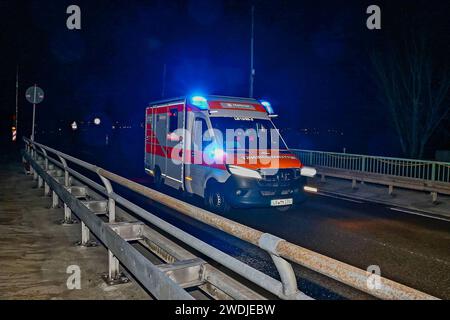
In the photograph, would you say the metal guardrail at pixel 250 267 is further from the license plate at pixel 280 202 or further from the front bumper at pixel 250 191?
the license plate at pixel 280 202

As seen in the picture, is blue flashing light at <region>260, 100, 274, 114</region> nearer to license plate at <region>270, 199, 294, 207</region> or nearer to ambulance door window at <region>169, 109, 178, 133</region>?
ambulance door window at <region>169, 109, 178, 133</region>

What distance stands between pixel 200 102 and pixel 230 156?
6.32ft

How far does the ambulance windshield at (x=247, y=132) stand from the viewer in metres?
10.0

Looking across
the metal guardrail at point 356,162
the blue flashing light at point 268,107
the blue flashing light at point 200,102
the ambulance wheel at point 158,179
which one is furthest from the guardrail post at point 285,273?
the metal guardrail at point 356,162

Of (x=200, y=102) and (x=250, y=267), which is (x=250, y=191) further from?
(x=250, y=267)

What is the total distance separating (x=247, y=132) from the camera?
1034 cm

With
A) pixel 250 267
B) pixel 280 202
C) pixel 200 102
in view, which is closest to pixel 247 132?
pixel 200 102

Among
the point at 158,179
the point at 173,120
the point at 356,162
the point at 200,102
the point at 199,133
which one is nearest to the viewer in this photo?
the point at 199,133

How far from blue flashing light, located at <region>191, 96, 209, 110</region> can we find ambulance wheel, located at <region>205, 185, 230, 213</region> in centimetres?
206

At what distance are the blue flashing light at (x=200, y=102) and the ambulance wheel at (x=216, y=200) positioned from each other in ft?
6.76

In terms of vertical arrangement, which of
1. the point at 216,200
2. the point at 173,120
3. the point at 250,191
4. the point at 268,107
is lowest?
the point at 216,200

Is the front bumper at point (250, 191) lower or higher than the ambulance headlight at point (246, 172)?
lower

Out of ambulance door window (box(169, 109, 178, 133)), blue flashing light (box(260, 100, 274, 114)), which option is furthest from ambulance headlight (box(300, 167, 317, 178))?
ambulance door window (box(169, 109, 178, 133))
